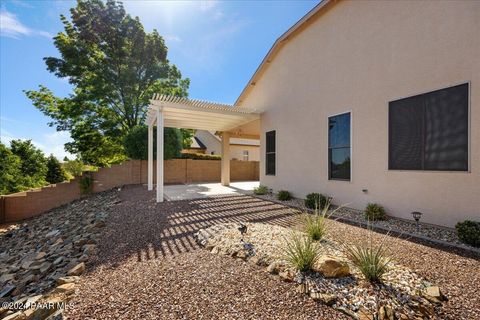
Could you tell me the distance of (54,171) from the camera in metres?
15.1

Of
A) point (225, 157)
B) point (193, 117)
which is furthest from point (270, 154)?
point (193, 117)

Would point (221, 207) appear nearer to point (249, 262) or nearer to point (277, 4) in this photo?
point (249, 262)

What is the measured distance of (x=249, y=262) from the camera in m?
3.24

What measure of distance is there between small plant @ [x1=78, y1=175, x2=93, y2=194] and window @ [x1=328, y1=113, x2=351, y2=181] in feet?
42.8

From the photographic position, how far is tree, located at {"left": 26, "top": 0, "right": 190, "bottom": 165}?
14117 mm

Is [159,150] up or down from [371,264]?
up

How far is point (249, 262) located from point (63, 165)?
17.7m

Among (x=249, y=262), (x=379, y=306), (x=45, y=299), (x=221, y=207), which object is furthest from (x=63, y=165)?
(x=379, y=306)

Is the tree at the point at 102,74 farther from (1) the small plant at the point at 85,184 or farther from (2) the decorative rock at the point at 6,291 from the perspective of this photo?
(2) the decorative rock at the point at 6,291

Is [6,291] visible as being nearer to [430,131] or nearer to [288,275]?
[288,275]

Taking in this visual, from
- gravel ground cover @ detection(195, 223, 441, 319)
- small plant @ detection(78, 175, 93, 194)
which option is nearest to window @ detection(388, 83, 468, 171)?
gravel ground cover @ detection(195, 223, 441, 319)

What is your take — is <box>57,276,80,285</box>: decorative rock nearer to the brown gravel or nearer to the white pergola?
the brown gravel

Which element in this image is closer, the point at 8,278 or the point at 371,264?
the point at 371,264

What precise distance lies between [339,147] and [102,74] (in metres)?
15.9
